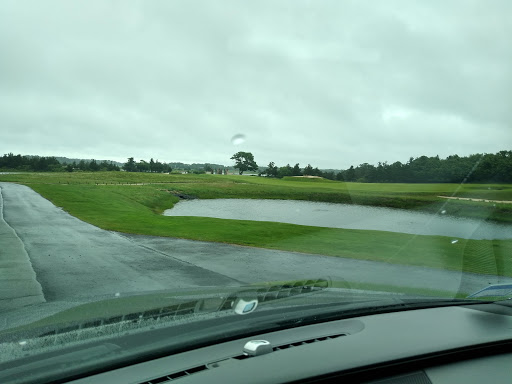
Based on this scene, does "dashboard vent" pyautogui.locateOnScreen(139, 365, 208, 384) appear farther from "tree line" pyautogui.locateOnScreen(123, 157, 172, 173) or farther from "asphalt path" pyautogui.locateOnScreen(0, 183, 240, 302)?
"tree line" pyautogui.locateOnScreen(123, 157, 172, 173)

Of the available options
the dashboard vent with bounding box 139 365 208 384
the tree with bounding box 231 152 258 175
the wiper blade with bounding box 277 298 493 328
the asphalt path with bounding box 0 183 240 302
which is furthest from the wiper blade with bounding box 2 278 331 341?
the tree with bounding box 231 152 258 175

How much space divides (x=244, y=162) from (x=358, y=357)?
19.1 m

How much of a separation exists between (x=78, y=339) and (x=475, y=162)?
13.6 metres

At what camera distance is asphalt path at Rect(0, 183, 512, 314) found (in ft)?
26.1

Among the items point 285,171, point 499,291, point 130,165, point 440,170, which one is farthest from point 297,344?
point 130,165

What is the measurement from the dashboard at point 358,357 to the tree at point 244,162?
58.7 ft

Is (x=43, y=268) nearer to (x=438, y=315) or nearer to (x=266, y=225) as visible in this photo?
(x=438, y=315)

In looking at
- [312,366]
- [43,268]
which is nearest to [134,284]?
[43,268]

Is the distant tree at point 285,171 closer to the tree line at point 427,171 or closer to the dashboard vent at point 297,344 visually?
the tree line at point 427,171

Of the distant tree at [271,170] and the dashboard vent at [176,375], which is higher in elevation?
the distant tree at [271,170]

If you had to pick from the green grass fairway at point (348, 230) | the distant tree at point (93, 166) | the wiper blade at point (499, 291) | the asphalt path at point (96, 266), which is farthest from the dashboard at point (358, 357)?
the distant tree at point (93, 166)

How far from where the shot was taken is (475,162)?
44.0 feet

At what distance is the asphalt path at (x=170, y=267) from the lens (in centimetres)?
794

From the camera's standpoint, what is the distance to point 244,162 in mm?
21141
